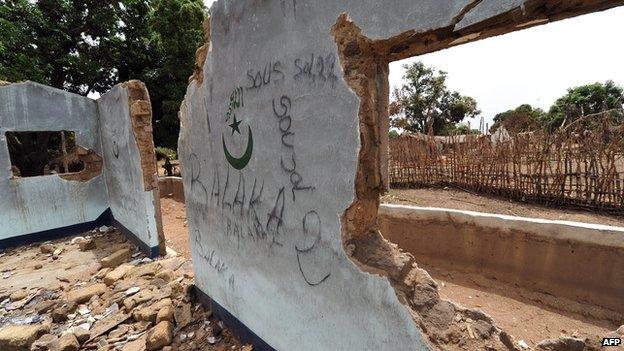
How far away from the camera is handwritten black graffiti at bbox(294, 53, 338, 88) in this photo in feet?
5.96

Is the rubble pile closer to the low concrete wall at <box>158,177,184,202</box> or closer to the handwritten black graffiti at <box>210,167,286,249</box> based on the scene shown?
the handwritten black graffiti at <box>210,167,286,249</box>

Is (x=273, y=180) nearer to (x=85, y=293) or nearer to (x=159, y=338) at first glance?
(x=159, y=338)

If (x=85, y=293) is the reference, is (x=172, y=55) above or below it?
above

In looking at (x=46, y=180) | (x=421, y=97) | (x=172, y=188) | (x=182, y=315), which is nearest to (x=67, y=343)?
(x=182, y=315)

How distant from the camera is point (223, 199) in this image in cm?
309

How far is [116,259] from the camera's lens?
5.50m

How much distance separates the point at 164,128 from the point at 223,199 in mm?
12380

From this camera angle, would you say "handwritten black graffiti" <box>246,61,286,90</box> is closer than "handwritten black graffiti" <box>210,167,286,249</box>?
Yes

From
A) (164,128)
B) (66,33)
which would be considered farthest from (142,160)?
(66,33)

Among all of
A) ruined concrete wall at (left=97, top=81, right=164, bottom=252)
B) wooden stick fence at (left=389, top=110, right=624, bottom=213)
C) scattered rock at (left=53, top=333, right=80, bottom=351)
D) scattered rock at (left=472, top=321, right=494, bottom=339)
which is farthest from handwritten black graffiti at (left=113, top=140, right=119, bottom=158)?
wooden stick fence at (left=389, top=110, right=624, bottom=213)

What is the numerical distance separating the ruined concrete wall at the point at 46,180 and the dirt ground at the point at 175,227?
156cm

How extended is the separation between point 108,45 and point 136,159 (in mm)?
11079

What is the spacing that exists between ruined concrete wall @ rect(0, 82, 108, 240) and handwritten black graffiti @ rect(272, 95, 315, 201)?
6.97 m

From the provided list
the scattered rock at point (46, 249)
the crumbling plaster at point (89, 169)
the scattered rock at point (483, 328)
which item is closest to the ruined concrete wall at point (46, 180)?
the crumbling plaster at point (89, 169)
